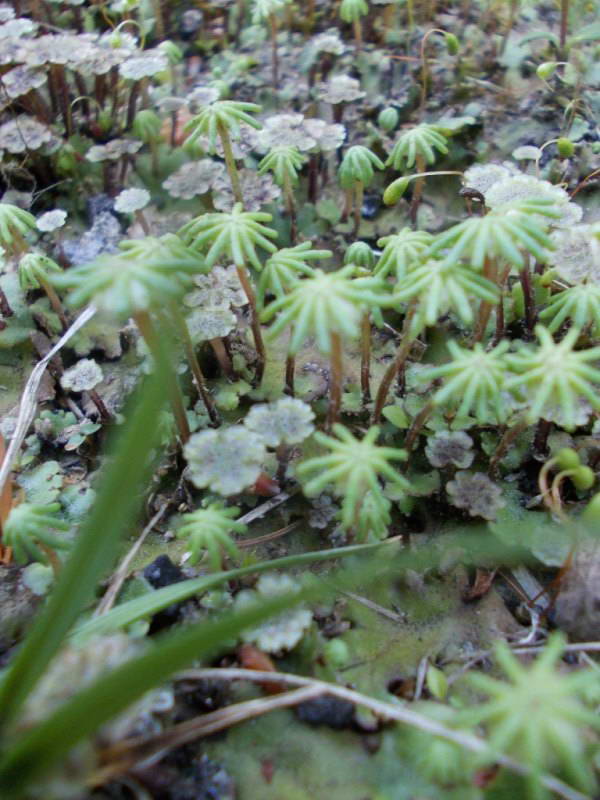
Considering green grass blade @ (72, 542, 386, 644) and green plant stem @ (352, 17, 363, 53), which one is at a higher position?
green plant stem @ (352, 17, 363, 53)

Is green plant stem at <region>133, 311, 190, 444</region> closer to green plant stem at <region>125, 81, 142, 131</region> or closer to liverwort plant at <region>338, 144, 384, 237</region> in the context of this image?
liverwort plant at <region>338, 144, 384, 237</region>

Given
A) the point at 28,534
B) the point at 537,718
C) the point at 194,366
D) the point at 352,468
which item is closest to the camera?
the point at 537,718

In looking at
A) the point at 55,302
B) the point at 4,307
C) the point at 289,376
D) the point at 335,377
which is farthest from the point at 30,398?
the point at 335,377

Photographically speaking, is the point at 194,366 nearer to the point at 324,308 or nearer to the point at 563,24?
the point at 324,308

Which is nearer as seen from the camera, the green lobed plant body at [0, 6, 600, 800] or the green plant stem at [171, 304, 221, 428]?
the green lobed plant body at [0, 6, 600, 800]

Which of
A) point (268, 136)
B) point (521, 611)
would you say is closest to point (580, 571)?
point (521, 611)

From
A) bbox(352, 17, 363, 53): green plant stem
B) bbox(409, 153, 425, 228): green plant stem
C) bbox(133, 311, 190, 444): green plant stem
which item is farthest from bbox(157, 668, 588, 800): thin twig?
bbox(352, 17, 363, 53): green plant stem
